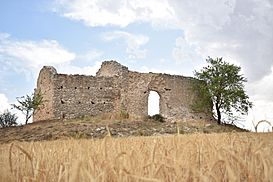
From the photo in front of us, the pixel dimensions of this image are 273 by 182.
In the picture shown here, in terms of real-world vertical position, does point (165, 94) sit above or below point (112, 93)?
above

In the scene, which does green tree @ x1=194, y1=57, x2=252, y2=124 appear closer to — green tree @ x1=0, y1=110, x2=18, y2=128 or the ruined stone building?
the ruined stone building

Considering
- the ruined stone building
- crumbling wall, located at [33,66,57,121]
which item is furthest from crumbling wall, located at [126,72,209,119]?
crumbling wall, located at [33,66,57,121]

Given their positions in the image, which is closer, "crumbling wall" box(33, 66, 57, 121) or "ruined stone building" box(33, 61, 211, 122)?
"ruined stone building" box(33, 61, 211, 122)

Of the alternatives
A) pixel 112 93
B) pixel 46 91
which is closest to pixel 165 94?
pixel 112 93

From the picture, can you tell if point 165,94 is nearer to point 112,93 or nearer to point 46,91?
point 112,93

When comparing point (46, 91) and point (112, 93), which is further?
point (46, 91)

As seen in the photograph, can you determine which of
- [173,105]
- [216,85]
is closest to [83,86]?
[173,105]

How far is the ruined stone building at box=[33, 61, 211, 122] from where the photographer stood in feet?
94.1

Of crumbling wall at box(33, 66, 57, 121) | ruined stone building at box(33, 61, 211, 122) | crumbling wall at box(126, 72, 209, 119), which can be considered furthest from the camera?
crumbling wall at box(126, 72, 209, 119)

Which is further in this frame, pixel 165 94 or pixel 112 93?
pixel 165 94

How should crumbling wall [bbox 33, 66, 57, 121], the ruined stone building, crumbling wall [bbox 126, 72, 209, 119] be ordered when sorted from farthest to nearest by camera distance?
1. crumbling wall [bbox 126, 72, 209, 119]
2. crumbling wall [bbox 33, 66, 57, 121]
3. the ruined stone building

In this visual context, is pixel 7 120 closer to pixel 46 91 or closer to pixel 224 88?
pixel 46 91

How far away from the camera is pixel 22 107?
2912 centimetres

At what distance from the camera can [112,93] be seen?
2981cm
